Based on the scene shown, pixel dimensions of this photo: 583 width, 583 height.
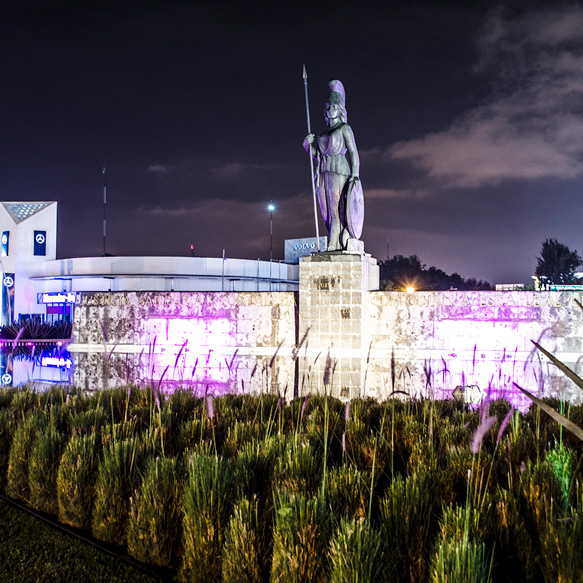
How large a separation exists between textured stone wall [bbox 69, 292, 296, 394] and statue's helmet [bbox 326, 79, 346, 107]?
10.0ft

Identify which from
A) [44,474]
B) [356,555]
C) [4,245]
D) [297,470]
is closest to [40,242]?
[4,245]

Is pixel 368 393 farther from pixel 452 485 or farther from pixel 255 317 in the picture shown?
pixel 452 485

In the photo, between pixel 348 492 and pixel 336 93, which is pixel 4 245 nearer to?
pixel 336 93

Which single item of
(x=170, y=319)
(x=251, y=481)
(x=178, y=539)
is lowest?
(x=178, y=539)

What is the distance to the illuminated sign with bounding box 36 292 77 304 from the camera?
2797cm

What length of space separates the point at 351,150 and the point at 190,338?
13.2ft

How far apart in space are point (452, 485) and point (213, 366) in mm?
6300

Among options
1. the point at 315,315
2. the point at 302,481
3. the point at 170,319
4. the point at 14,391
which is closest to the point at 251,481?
the point at 302,481

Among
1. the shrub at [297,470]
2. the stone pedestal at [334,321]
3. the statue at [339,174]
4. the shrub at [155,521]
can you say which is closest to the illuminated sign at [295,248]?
the statue at [339,174]

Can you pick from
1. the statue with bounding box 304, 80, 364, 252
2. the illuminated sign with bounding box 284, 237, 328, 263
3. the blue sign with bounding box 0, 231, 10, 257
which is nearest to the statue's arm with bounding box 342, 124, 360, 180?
the statue with bounding box 304, 80, 364, 252

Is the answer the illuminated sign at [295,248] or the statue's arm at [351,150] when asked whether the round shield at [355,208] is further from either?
the illuminated sign at [295,248]

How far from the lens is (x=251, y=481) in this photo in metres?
3.20

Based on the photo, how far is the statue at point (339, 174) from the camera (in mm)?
8164

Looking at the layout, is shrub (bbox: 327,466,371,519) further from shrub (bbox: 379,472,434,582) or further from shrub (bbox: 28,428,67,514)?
shrub (bbox: 28,428,67,514)
